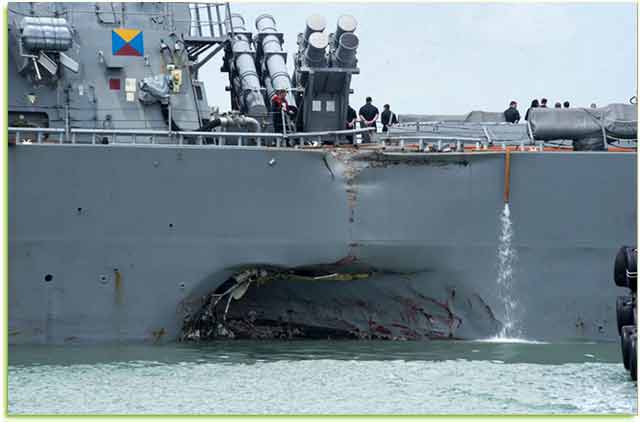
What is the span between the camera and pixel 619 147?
63.6 feet

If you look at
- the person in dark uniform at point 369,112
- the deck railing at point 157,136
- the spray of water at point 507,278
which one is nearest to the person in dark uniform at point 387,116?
the person in dark uniform at point 369,112

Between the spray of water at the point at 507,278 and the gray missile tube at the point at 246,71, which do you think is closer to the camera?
the spray of water at the point at 507,278

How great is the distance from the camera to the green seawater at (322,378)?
46.7ft

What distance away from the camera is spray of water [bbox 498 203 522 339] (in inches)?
725

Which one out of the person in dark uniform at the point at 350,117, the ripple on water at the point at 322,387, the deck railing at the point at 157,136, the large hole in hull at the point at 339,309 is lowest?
the ripple on water at the point at 322,387

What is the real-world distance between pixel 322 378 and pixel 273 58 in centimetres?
873

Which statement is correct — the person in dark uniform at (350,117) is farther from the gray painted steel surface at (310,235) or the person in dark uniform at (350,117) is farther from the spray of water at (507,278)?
the spray of water at (507,278)

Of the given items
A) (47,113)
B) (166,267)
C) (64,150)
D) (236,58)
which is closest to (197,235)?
(166,267)

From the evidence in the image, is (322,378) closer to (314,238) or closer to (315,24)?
(314,238)

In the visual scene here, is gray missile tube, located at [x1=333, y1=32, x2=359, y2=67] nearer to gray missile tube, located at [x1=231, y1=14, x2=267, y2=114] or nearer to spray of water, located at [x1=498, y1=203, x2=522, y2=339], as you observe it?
gray missile tube, located at [x1=231, y1=14, x2=267, y2=114]

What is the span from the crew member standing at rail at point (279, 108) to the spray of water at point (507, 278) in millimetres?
3934

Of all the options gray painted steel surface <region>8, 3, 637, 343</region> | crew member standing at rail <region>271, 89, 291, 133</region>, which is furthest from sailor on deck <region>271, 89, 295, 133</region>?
gray painted steel surface <region>8, 3, 637, 343</region>

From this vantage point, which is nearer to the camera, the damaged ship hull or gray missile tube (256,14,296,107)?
the damaged ship hull

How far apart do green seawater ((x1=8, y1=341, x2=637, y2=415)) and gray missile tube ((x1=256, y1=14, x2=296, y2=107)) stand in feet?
17.4
